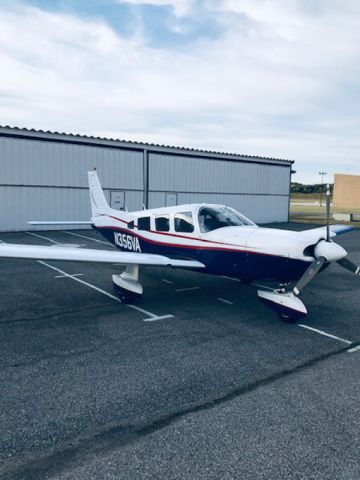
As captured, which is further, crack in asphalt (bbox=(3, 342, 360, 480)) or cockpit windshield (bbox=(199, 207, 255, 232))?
cockpit windshield (bbox=(199, 207, 255, 232))

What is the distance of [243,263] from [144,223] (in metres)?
3.79

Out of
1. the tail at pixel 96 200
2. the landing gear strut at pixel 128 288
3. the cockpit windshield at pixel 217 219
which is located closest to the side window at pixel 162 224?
the cockpit windshield at pixel 217 219

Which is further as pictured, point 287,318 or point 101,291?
point 101,291

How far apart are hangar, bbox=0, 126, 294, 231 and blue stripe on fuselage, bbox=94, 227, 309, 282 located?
15.2m

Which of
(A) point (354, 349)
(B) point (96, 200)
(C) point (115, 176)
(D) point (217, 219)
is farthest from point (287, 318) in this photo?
(C) point (115, 176)

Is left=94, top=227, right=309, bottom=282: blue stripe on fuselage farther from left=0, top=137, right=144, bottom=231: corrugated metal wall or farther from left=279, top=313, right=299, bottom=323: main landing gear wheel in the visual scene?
left=0, top=137, right=144, bottom=231: corrugated metal wall

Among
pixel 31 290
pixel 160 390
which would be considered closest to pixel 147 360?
pixel 160 390

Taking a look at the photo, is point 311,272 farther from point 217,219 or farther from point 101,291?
point 101,291

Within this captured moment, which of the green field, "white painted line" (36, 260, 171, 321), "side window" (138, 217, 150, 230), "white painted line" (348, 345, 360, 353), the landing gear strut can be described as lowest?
"white painted line" (348, 345, 360, 353)

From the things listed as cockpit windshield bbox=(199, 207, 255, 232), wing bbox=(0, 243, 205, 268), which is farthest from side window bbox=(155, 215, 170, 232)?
wing bbox=(0, 243, 205, 268)

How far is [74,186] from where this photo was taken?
24.5 m

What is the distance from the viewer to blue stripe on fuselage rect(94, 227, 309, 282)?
27.3 feet

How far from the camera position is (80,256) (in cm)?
846

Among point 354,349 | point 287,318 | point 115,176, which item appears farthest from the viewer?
point 115,176
